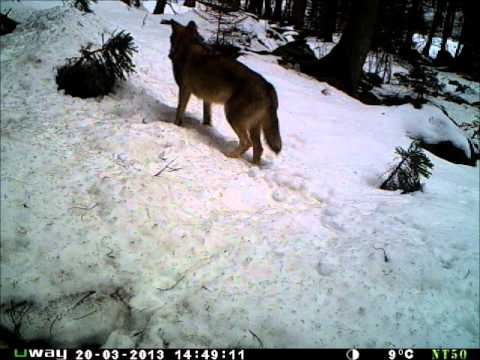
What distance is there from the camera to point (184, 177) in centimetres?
375

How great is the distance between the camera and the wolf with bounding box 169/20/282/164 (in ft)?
15.4

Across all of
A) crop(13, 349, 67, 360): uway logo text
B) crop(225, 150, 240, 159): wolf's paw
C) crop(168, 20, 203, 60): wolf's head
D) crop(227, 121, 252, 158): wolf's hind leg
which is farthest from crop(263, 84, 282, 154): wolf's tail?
crop(13, 349, 67, 360): uway logo text

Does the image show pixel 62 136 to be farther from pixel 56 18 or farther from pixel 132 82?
pixel 56 18

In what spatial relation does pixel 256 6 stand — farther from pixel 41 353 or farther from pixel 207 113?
pixel 41 353

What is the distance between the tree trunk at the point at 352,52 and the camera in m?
10.2

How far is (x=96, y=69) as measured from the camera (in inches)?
185

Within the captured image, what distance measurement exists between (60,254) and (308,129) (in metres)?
5.26

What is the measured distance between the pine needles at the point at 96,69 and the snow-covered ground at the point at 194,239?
198 mm

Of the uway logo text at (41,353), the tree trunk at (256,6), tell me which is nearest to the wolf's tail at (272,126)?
the uway logo text at (41,353)

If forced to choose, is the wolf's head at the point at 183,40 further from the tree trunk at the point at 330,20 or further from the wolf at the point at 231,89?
the tree trunk at the point at 330,20

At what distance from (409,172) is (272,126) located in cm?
212

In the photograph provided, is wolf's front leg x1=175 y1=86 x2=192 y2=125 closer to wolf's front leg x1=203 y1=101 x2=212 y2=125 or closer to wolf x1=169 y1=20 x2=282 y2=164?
wolf x1=169 y1=20 x2=282 y2=164

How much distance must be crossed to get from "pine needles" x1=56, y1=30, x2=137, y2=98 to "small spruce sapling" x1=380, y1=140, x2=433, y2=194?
4188 millimetres

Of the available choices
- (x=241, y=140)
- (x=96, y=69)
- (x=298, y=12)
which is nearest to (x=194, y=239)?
(x=241, y=140)
